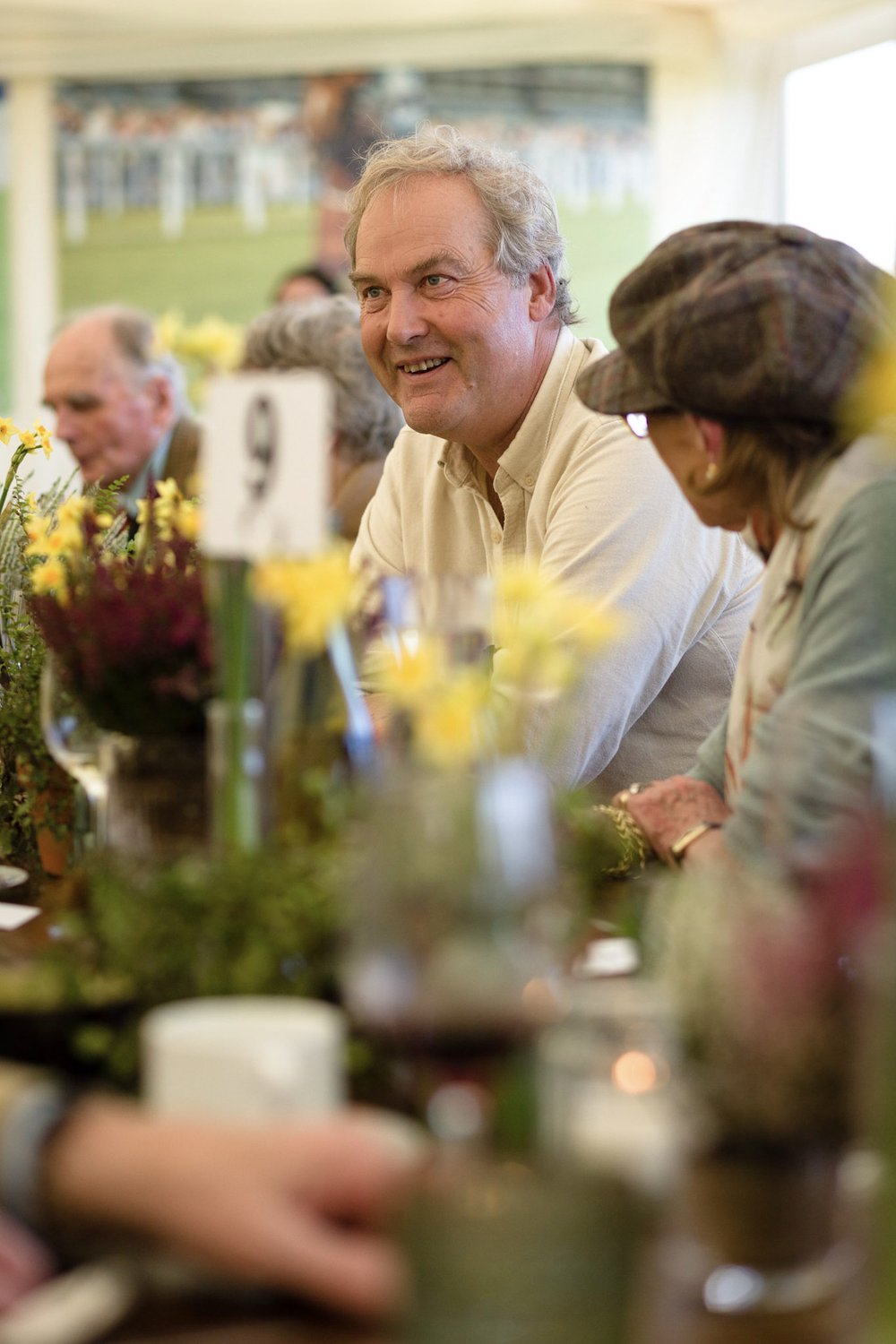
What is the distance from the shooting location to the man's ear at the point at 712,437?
147 cm

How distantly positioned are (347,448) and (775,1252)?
2.69 m

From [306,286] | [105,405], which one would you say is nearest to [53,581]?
[105,405]

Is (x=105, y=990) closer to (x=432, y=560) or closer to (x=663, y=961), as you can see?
(x=663, y=961)

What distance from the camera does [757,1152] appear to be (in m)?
0.71

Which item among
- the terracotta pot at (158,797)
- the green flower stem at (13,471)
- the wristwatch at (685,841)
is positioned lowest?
the wristwatch at (685,841)

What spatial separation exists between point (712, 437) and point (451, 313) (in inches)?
41.1

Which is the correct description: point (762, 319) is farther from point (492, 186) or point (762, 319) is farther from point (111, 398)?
point (111, 398)

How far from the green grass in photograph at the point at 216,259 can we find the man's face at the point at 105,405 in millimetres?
1875

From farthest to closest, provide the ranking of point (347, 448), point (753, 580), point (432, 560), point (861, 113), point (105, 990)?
point (861, 113) < point (347, 448) < point (432, 560) < point (753, 580) < point (105, 990)

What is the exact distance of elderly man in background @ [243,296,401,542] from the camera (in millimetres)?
3217

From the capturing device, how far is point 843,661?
132 centimetres

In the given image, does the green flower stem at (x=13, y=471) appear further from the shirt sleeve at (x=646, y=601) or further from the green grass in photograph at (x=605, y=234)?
the green grass in photograph at (x=605, y=234)

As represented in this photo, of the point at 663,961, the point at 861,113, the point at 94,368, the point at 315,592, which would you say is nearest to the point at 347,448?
the point at 94,368

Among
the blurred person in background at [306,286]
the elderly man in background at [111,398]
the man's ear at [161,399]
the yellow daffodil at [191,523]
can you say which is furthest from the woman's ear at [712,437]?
the blurred person in background at [306,286]
